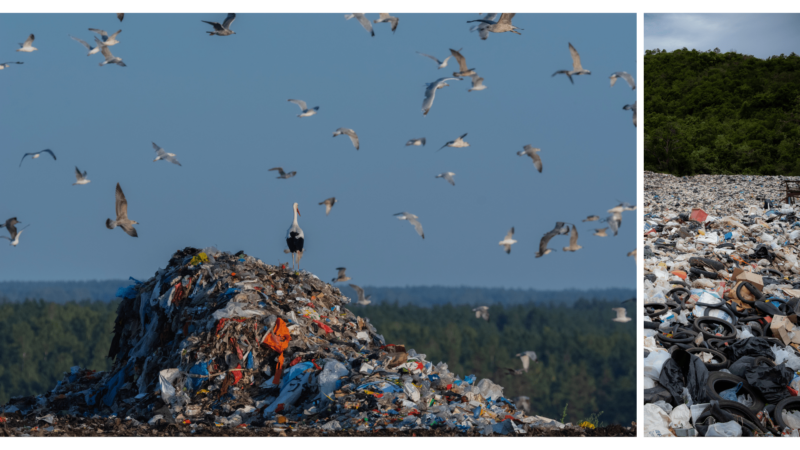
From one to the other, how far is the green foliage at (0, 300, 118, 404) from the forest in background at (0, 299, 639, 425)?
1.2 inches

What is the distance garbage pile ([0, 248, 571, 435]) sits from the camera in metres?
5.17

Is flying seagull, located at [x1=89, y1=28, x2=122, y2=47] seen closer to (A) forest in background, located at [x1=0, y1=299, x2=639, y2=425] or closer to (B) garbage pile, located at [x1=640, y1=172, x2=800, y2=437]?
(B) garbage pile, located at [x1=640, y1=172, x2=800, y2=437]

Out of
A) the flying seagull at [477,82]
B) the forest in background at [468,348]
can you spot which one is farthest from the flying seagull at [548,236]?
the forest in background at [468,348]

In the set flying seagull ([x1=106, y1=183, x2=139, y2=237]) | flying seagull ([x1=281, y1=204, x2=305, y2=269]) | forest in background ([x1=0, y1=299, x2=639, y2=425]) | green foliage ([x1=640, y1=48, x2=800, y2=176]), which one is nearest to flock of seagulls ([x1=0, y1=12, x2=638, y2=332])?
flying seagull ([x1=106, y1=183, x2=139, y2=237])

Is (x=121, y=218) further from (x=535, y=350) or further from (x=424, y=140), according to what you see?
(x=535, y=350)

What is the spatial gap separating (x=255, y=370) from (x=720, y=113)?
30868mm

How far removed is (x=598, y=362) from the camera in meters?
24.0

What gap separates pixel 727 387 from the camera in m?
4.89

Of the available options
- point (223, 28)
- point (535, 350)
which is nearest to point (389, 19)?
point (223, 28)

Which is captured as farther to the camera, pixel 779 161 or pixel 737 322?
pixel 779 161

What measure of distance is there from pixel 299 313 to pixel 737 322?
4.36 m

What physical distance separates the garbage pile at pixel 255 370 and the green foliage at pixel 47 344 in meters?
13.0
